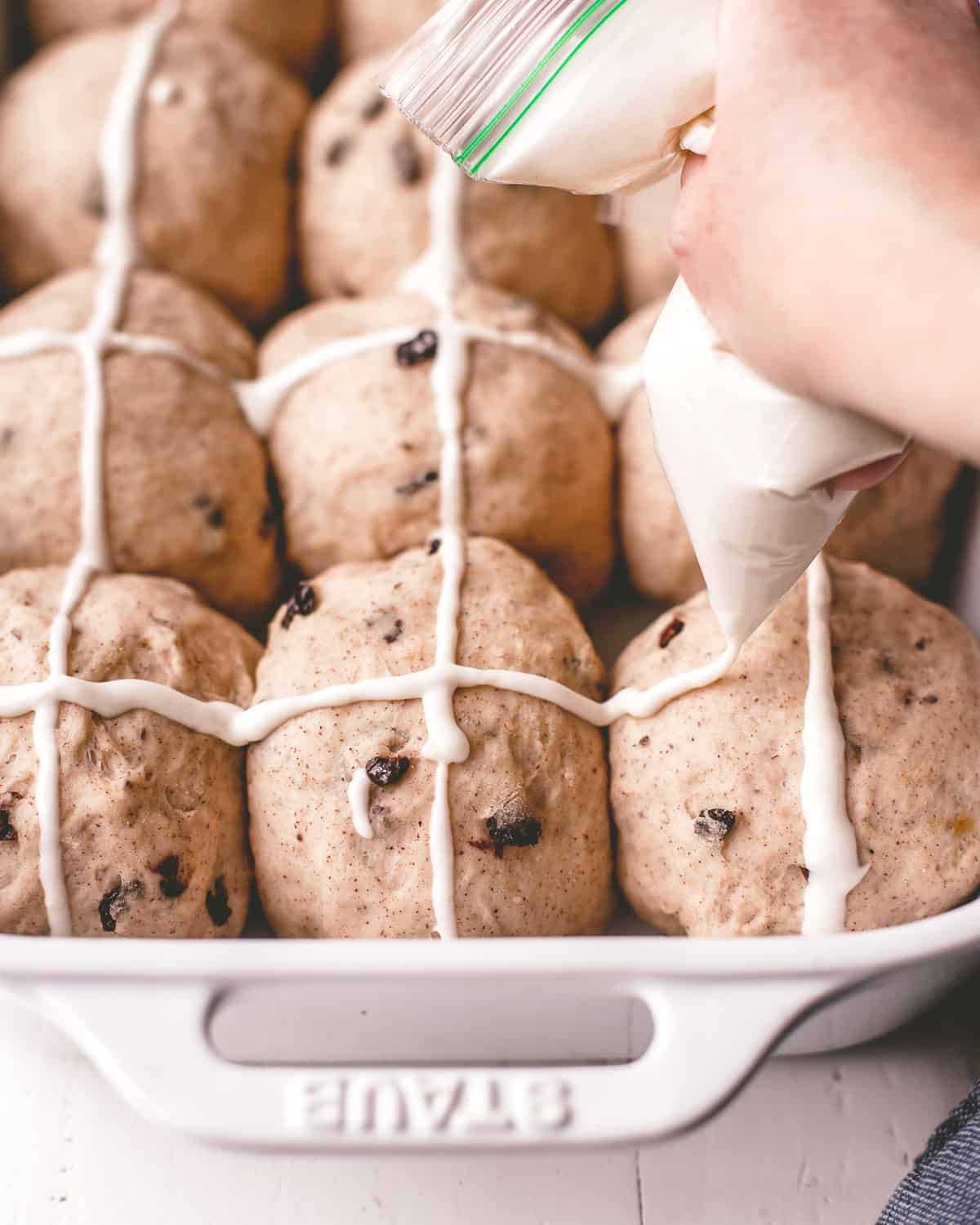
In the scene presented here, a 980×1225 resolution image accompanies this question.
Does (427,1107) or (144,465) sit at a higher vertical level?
(144,465)

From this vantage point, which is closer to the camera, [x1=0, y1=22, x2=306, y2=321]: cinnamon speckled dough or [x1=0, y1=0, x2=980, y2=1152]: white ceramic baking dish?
[x1=0, y1=0, x2=980, y2=1152]: white ceramic baking dish

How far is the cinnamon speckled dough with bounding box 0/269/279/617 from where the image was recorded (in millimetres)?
1081

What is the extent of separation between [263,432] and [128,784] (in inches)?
17.8

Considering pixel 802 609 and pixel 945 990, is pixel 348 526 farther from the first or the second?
pixel 945 990

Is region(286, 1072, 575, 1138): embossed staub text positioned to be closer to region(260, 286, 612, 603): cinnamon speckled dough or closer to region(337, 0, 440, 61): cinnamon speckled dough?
region(260, 286, 612, 603): cinnamon speckled dough

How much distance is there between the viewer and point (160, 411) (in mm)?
1126

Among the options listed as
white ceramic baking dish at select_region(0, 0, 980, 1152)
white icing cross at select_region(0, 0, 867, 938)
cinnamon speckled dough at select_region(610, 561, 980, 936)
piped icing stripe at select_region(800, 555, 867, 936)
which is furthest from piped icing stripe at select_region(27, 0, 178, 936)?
piped icing stripe at select_region(800, 555, 867, 936)

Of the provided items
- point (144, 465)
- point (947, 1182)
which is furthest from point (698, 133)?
point (947, 1182)

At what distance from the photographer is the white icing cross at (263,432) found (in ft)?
2.97

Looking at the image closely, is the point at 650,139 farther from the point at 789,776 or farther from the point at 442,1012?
the point at 442,1012

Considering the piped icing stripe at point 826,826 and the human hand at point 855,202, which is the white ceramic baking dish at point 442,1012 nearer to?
the piped icing stripe at point 826,826

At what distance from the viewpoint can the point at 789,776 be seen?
0.91 metres

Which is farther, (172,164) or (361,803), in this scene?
(172,164)

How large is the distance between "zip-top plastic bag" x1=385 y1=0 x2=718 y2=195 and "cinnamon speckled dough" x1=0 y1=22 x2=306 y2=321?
2.16 ft
